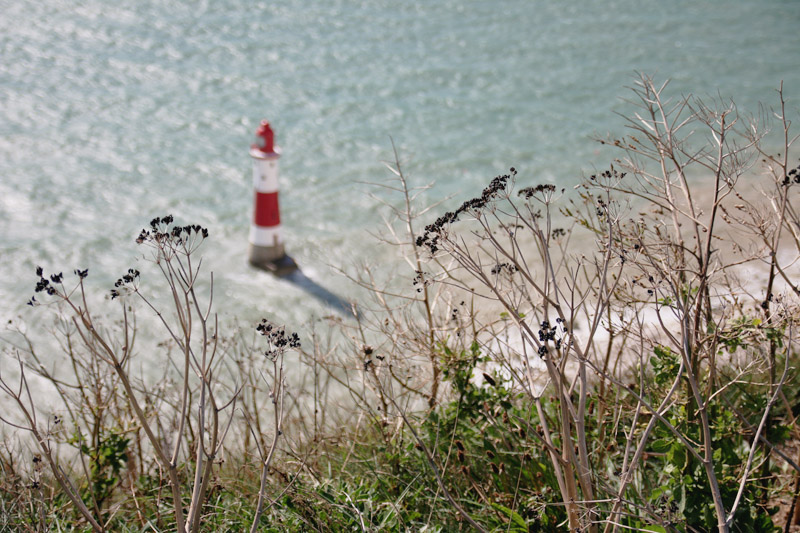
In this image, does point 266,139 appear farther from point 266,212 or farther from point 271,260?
point 271,260

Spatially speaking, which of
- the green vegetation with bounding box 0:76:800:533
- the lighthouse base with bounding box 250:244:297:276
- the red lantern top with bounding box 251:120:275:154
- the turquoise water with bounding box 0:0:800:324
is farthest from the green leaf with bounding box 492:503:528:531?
the red lantern top with bounding box 251:120:275:154

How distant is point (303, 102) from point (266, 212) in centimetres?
373

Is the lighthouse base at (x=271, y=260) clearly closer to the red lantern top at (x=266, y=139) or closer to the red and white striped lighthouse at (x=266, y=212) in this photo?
the red and white striped lighthouse at (x=266, y=212)

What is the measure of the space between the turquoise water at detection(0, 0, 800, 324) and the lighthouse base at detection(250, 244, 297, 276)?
0.38 ft

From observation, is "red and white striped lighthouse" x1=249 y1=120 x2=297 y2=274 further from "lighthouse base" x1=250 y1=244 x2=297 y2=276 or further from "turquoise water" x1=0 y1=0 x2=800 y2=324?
"turquoise water" x1=0 y1=0 x2=800 y2=324

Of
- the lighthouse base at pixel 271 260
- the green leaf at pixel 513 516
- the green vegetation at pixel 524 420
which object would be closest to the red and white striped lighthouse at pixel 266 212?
the lighthouse base at pixel 271 260

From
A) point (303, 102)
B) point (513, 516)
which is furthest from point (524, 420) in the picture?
point (303, 102)

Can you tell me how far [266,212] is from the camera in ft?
24.1

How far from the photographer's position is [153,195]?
865cm

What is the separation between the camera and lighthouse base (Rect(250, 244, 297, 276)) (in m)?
7.47

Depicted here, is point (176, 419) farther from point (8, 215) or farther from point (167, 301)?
point (8, 215)

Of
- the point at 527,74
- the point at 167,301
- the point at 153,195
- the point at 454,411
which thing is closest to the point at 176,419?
the point at 454,411

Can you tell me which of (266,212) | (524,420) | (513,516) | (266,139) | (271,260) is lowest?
(513,516)

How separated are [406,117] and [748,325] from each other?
8.05 meters
